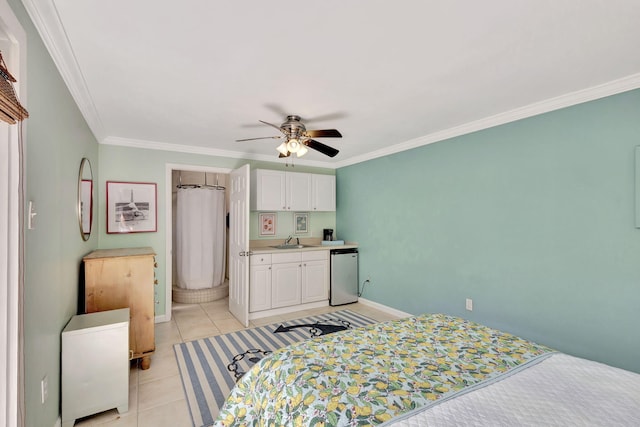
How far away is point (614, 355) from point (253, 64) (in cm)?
342

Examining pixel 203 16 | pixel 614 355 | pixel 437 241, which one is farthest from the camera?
pixel 437 241

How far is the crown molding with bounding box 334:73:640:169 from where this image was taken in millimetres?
2186

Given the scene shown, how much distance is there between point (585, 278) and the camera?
2379mm

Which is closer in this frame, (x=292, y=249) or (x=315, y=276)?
(x=292, y=249)

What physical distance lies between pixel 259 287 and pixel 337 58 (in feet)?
10.3

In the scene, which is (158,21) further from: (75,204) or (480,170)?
(480,170)

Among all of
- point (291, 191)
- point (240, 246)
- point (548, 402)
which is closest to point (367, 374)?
point (548, 402)

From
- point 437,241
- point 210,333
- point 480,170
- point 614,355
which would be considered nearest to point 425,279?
point 437,241

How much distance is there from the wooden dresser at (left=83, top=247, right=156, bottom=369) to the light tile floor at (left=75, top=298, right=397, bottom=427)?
226mm

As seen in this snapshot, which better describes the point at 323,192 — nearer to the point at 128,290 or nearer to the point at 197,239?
the point at 197,239

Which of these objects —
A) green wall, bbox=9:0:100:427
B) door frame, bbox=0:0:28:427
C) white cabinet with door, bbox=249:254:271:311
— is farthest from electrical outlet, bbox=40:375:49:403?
white cabinet with door, bbox=249:254:271:311

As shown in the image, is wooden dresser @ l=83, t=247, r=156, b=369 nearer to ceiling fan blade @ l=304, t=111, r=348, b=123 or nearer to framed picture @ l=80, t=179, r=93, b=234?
framed picture @ l=80, t=179, r=93, b=234

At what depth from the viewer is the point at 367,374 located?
4.44ft

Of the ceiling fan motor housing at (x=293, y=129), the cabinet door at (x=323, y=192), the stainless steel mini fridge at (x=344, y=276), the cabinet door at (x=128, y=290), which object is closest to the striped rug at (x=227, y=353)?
the stainless steel mini fridge at (x=344, y=276)
